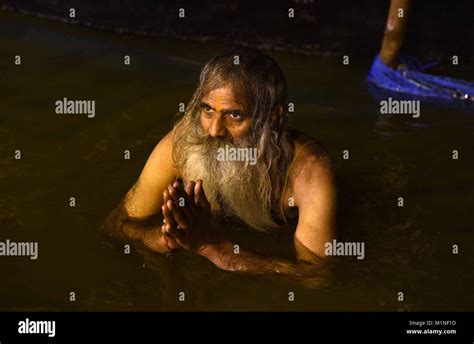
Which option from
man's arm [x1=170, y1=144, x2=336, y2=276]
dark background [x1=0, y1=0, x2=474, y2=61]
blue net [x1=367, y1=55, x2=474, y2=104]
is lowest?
man's arm [x1=170, y1=144, x2=336, y2=276]

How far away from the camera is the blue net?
872cm

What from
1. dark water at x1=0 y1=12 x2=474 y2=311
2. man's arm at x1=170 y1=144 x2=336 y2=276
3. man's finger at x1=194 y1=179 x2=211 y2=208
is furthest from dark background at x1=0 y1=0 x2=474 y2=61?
man's finger at x1=194 y1=179 x2=211 y2=208

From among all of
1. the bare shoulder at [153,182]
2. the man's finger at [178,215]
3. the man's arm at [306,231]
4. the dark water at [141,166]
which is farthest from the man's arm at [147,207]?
the man's finger at [178,215]

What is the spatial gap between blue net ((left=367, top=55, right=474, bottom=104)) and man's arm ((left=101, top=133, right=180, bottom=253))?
3814 mm

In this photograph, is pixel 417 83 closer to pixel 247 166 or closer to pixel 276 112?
pixel 276 112

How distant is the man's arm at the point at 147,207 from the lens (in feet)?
19.2

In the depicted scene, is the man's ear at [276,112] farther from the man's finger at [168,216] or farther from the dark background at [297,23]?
the dark background at [297,23]

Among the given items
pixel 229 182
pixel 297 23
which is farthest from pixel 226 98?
pixel 297 23

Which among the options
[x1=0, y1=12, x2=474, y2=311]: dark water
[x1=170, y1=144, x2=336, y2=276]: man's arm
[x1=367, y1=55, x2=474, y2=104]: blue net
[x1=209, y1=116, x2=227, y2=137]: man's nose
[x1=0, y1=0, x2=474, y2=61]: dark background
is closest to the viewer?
[x1=209, y1=116, x2=227, y2=137]: man's nose

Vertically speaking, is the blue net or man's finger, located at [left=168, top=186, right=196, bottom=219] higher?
the blue net

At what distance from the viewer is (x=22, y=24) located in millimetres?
10836

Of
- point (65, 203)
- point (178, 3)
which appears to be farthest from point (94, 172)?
point (178, 3)

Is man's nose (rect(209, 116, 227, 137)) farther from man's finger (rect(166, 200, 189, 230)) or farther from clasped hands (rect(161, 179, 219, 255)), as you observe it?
man's finger (rect(166, 200, 189, 230))

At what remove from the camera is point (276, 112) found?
545 centimetres
